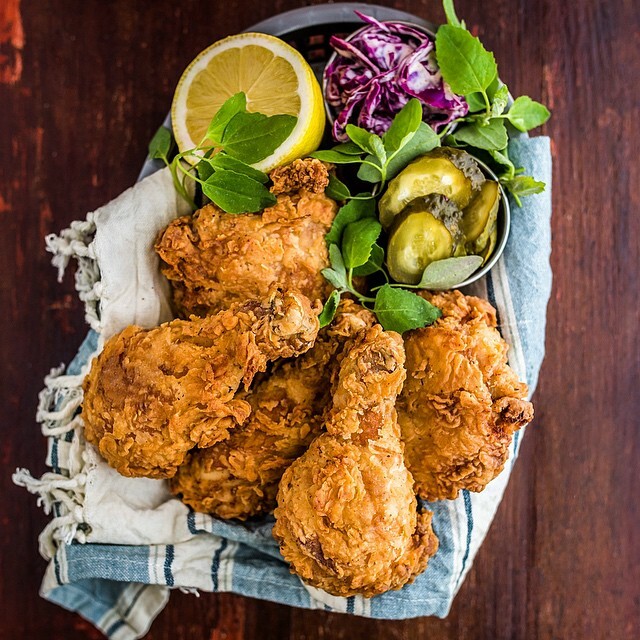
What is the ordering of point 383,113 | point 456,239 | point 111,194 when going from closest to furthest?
point 456,239 → point 383,113 → point 111,194

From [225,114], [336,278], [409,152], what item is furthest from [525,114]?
[225,114]

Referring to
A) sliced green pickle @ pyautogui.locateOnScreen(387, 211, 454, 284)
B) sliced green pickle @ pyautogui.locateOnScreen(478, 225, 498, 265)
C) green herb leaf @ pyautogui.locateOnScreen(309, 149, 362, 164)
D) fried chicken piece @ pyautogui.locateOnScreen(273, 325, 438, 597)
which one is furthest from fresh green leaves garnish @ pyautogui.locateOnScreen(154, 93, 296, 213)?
sliced green pickle @ pyautogui.locateOnScreen(478, 225, 498, 265)

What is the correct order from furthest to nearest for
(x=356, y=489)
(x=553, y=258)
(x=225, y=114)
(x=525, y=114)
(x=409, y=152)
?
(x=553, y=258) < (x=525, y=114) < (x=409, y=152) < (x=225, y=114) < (x=356, y=489)

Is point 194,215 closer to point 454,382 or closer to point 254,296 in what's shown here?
point 254,296

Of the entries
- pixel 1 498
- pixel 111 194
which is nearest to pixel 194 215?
→ pixel 111 194

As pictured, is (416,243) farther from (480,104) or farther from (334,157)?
(480,104)

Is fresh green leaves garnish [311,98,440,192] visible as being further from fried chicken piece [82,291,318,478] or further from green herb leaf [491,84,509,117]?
fried chicken piece [82,291,318,478]
